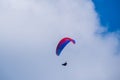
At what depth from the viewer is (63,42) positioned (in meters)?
78.0

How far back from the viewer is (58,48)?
7825 centimetres

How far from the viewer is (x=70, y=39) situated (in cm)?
7562

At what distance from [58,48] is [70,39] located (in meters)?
3.96

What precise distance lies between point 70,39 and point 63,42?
2.79m

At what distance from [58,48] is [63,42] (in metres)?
1.59
